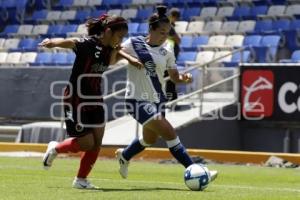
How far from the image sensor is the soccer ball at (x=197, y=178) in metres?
9.71

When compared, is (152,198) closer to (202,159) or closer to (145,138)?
(145,138)

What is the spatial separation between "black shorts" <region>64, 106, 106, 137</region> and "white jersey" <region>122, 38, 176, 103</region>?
0.88 m

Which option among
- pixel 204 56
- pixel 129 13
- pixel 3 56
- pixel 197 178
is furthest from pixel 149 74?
pixel 129 13

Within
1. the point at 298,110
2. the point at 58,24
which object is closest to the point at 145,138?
the point at 298,110

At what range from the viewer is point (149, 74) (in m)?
10.8

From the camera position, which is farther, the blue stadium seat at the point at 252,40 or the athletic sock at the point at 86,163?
the blue stadium seat at the point at 252,40

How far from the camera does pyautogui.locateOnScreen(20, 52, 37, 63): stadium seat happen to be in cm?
2806

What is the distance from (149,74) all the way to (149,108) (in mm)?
463

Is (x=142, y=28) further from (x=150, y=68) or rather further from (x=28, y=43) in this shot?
(x=150, y=68)

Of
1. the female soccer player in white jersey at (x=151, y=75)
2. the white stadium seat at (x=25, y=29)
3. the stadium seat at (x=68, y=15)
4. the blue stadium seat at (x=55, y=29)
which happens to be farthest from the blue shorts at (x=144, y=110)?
the stadium seat at (x=68, y=15)

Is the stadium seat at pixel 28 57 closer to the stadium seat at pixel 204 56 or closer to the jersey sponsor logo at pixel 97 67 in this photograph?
the stadium seat at pixel 204 56

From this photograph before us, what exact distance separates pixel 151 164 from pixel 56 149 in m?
5.62

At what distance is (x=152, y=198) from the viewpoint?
852cm

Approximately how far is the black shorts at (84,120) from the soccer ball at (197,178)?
3.72 feet
